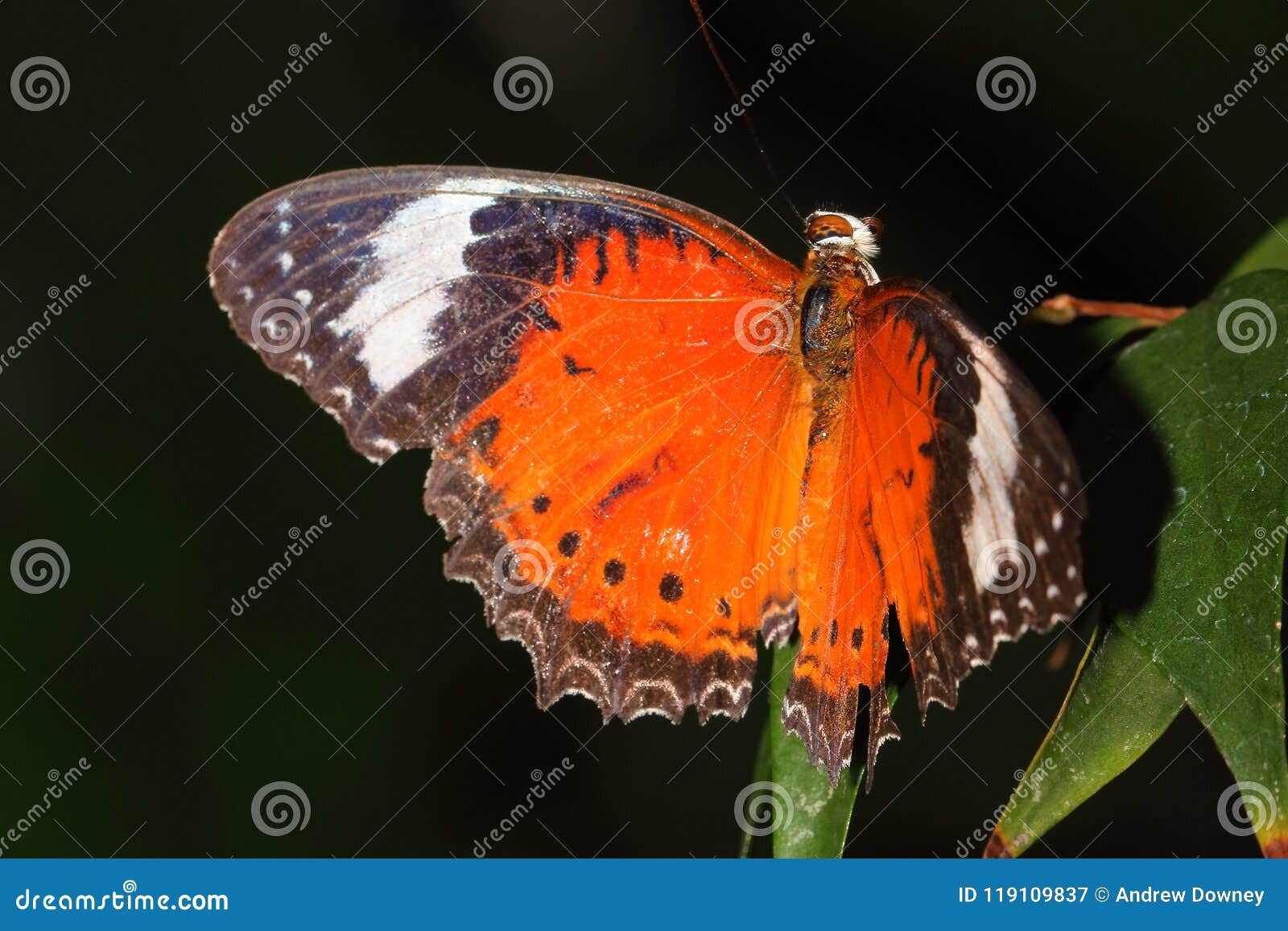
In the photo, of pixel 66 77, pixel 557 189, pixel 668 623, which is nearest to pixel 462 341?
pixel 557 189

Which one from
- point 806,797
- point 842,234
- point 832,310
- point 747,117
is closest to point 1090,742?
point 806,797

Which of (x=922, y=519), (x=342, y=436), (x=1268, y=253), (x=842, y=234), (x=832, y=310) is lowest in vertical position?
(x=342, y=436)

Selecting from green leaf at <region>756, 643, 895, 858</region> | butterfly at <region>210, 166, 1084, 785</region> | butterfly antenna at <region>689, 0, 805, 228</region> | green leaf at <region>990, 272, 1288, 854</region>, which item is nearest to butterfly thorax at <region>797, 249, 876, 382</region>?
butterfly at <region>210, 166, 1084, 785</region>

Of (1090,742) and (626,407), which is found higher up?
(1090,742)

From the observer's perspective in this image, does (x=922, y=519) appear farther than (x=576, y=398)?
No

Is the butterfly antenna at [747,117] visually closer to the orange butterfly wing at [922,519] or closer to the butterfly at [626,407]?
the butterfly at [626,407]

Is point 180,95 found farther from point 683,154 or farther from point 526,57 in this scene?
point 683,154

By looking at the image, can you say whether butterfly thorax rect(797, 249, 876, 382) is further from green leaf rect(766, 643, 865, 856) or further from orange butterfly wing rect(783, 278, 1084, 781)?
A: green leaf rect(766, 643, 865, 856)

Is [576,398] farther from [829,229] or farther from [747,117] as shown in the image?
[747,117]

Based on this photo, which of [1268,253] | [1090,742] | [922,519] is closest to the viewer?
[1090,742]
